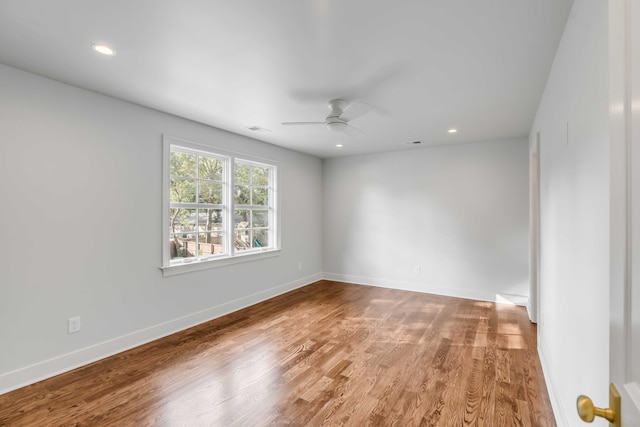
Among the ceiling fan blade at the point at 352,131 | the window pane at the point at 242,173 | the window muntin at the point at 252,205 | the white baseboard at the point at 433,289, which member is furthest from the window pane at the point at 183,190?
the white baseboard at the point at 433,289

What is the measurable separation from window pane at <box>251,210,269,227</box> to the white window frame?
0.07 m

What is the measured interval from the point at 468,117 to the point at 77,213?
162 inches

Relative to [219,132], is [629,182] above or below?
below

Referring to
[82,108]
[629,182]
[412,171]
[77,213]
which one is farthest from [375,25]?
[412,171]

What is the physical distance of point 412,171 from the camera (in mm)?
5230

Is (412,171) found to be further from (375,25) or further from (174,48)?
(174,48)

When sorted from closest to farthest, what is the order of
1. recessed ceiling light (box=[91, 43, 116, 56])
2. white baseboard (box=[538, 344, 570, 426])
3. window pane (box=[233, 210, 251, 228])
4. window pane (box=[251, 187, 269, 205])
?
1. white baseboard (box=[538, 344, 570, 426])
2. recessed ceiling light (box=[91, 43, 116, 56])
3. window pane (box=[233, 210, 251, 228])
4. window pane (box=[251, 187, 269, 205])

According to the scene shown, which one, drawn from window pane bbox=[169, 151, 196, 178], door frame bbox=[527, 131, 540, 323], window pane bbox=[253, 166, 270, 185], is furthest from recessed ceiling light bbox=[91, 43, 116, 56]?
door frame bbox=[527, 131, 540, 323]

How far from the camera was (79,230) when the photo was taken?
2.70 metres

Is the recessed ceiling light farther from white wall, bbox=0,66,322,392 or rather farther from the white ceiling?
white wall, bbox=0,66,322,392

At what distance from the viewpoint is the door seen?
533 millimetres

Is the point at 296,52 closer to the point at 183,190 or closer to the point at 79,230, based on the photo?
the point at 183,190

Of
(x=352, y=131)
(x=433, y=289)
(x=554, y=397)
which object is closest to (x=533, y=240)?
(x=433, y=289)

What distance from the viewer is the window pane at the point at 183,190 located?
3.55 metres
